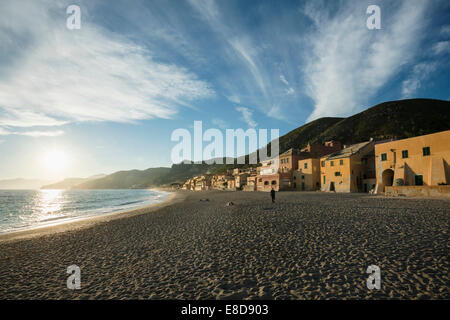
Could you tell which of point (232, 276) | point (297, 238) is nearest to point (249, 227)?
point (297, 238)

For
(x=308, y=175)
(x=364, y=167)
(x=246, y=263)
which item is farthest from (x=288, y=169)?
(x=246, y=263)

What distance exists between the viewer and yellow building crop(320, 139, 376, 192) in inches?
1574

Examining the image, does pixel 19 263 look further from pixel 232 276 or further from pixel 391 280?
pixel 391 280

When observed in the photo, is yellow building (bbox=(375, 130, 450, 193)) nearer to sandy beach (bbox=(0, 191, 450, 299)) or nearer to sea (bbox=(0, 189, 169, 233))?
sandy beach (bbox=(0, 191, 450, 299))

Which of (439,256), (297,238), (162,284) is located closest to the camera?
(162,284)

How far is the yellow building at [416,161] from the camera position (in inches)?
994

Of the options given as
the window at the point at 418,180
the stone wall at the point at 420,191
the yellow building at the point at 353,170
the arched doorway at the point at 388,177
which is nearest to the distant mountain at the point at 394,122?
the yellow building at the point at 353,170

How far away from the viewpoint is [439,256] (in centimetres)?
644

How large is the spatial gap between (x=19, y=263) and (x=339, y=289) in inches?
459

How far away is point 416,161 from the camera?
27.9m

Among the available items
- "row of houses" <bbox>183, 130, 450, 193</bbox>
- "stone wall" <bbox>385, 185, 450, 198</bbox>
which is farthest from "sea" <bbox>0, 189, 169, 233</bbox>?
"stone wall" <bbox>385, 185, 450, 198</bbox>

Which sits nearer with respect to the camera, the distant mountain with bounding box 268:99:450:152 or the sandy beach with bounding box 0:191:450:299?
the sandy beach with bounding box 0:191:450:299

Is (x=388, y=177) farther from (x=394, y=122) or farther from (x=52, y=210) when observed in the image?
(x=394, y=122)
